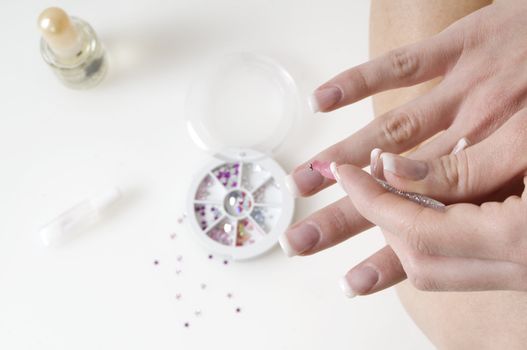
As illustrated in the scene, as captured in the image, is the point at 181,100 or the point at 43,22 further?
the point at 181,100

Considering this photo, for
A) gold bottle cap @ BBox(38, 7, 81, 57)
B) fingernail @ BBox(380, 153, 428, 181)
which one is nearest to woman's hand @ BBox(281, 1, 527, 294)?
fingernail @ BBox(380, 153, 428, 181)

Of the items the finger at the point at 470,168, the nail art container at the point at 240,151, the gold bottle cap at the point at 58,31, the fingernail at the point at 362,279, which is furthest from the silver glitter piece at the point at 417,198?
the gold bottle cap at the point at 58,31

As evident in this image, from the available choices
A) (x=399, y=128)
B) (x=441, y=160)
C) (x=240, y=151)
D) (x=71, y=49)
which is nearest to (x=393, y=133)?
(x=399, y=128)

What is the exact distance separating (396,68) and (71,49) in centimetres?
40

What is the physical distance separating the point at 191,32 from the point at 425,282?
1.69 ft

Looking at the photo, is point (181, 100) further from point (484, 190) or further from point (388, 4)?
point (484, 190)

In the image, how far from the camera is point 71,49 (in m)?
0.73

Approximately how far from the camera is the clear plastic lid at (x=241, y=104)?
0.79 m

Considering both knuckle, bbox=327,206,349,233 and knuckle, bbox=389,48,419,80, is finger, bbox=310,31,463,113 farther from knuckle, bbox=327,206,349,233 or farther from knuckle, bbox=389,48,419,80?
knuckle, bbox=327,206,349,233

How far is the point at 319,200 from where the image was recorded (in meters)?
0.76

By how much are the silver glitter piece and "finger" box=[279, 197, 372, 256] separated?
0.10m

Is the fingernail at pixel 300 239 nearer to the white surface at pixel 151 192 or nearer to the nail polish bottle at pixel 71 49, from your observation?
the white surface at pixel 151 192

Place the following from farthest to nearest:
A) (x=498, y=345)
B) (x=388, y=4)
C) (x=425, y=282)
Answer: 1. (x=388, y=4)
2. (x=498, y=345)
3. (x=425, y=282)

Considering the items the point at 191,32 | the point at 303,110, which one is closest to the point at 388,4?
the point at 303,110
